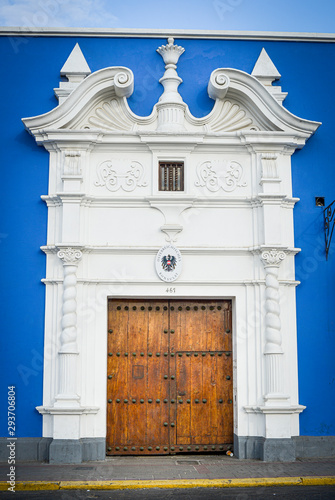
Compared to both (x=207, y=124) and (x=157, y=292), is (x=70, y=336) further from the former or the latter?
(x=207, y=124)

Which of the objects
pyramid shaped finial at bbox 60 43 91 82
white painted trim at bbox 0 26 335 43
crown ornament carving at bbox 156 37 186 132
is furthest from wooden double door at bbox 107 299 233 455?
white painted trim at bbox 0 26 335 43

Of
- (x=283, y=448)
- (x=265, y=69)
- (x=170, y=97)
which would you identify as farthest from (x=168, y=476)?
(x=265, y=69)

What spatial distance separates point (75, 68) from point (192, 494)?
6481 mm

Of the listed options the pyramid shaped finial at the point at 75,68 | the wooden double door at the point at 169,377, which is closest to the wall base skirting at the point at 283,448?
the wooden double door at the point at 169,377

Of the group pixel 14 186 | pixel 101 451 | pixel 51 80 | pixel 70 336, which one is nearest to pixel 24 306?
pixel 70 336

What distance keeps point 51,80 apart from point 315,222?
4.78 meters

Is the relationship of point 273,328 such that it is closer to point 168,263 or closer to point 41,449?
point 168,263

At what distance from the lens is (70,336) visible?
8367mm

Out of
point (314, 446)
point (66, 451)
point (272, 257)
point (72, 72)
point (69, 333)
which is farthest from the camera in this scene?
point (72, 72)

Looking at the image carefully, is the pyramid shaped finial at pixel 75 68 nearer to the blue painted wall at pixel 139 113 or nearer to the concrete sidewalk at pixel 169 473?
the blue painted wall at pixel 139 113

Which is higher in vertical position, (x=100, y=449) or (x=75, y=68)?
(x=75, y=68)

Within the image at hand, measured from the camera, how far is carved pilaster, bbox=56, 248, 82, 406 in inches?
325

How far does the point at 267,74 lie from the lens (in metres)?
9.27

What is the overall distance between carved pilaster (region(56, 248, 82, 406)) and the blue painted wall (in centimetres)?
43
